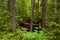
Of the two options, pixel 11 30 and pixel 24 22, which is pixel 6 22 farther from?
pixel 24 22

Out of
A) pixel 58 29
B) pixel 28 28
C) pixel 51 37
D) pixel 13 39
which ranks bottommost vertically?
pixel 28 28

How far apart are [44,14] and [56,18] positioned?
723 cm

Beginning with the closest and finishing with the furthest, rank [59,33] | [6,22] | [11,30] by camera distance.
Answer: [59,33] → [11,30] → [6,22]

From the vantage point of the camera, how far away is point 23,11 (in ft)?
69.0

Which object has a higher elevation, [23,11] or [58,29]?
[58,29]

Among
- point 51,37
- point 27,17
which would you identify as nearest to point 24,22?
point 27,17

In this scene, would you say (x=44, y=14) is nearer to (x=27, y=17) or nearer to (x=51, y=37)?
(x=27, y=17)

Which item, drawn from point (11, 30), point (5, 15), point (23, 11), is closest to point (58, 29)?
point (11, 30)

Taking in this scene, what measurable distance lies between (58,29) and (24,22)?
1015cm

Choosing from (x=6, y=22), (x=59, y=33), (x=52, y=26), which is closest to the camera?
(x=59, y=33)

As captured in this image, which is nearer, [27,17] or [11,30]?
[11,30]

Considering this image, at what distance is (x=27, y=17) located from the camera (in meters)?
19.2

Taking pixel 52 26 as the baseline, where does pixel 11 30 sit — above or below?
below

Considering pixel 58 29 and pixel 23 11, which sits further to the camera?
pixel 23 11
